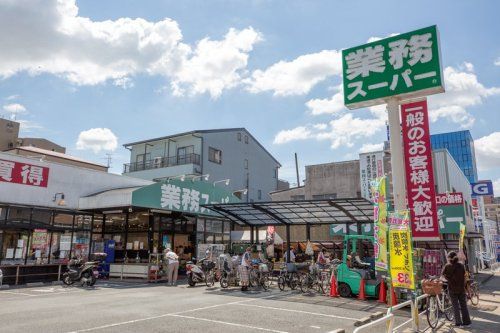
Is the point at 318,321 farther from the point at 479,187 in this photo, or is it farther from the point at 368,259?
the point at 479,187

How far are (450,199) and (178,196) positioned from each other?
55.2 feet

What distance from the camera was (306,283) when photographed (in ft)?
52.3

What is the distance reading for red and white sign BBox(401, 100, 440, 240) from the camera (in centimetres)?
1396

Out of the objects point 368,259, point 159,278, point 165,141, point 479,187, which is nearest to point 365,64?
point 368,259

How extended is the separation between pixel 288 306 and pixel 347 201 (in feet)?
20.7

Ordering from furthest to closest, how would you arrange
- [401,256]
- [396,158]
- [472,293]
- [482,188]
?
[482,188] → [396,158] → [472,293] → [401,256]

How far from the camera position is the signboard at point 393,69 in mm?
13648

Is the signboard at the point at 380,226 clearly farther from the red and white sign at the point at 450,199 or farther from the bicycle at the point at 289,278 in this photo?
the red and white sign at the point at 450,199

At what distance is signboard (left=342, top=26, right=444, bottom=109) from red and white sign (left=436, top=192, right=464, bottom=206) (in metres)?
12.1

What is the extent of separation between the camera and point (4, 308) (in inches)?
440

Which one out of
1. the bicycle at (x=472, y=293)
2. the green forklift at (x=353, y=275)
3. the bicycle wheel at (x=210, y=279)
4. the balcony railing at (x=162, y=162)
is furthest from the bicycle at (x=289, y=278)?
the balcony railing at (x=162, y=162)

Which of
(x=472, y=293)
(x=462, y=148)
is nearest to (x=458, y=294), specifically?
(x=472, y=293)

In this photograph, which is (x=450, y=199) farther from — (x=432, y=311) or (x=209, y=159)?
(x=209, y=159)

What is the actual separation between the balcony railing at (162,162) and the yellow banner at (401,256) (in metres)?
26.7
